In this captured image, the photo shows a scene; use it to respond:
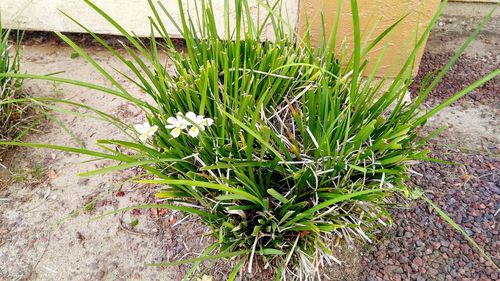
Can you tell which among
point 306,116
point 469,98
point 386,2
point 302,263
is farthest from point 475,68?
point 302,263

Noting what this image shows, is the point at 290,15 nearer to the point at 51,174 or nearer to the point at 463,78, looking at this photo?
the point at 463,78

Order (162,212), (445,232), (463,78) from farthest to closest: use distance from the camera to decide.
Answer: (463,78) < (162,212) < (445,232)

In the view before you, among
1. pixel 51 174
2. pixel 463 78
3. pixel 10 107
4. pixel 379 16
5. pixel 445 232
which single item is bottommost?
pixel 445 232

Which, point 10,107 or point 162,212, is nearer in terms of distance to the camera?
point 162,212

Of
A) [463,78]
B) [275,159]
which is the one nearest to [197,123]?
[275,159]

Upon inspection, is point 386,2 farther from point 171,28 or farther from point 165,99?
point 171,28

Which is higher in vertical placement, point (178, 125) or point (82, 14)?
point (82, 14)

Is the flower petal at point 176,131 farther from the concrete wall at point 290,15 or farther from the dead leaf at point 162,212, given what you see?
the concrete wall at point 290,15
